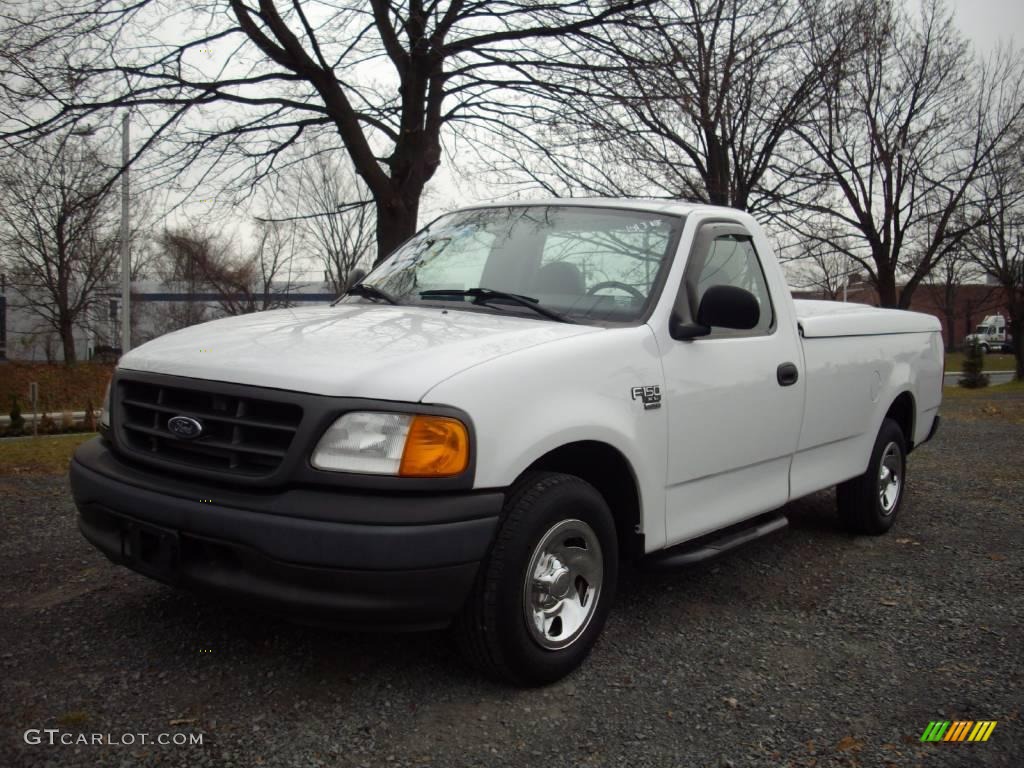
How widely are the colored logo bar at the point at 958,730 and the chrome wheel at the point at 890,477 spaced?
2.74 metres

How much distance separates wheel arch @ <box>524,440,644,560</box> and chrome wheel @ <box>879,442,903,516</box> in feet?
8.90

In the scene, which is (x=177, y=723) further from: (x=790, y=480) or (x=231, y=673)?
(x=790, y=480)

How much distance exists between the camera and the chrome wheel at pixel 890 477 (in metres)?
5.77

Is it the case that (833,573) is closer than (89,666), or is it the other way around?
(89,666)

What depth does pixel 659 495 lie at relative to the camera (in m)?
3.67

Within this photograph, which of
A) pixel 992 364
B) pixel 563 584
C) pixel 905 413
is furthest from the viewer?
pixel 992 364

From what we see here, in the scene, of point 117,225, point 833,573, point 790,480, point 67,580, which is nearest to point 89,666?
point 67,580

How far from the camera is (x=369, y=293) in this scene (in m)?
4.37

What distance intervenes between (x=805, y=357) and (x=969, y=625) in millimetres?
1483

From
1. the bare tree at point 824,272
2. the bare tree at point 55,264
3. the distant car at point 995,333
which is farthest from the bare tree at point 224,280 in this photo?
the distant car at point 995,333

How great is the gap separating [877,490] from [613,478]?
2.78 metres

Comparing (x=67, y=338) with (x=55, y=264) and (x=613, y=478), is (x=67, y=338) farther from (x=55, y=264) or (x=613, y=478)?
(x=613, y=478)

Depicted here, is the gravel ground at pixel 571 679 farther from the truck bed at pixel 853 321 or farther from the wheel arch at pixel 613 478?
the truck bed at pixel 853 321

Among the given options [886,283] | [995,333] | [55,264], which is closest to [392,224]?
[886,283]
